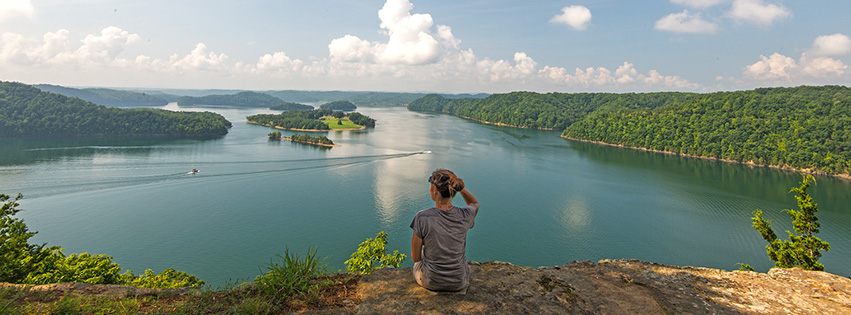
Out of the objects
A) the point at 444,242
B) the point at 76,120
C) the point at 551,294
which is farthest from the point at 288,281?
the point at 76,120

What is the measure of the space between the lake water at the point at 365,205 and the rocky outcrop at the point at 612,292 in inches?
576

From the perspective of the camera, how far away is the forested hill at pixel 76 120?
2987 inches

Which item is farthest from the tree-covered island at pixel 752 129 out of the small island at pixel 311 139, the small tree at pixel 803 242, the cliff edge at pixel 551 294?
the cliff edge at pixel 551 294

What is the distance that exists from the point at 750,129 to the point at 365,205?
78168 millimetres

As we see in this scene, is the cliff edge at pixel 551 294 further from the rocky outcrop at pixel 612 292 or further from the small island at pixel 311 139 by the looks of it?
the small island at pixel 311 139

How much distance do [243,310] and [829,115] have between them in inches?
3920

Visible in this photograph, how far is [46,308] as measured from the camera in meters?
3.59

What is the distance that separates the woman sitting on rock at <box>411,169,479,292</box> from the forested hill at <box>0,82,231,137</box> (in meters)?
95.6

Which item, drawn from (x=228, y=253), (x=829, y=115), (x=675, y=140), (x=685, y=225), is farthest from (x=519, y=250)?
(x=829, y=115)

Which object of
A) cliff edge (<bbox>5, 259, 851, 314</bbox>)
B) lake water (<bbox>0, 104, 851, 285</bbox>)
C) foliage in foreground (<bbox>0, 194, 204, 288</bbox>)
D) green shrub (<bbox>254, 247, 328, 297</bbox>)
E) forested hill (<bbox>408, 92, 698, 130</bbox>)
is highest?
forested hill (<bbox>408, 92, 698, 130</bbox>)

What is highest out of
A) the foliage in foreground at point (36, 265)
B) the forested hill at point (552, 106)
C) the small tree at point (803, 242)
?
the forested hill at point (552, 106)

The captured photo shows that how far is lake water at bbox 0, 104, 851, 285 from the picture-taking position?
2547cm

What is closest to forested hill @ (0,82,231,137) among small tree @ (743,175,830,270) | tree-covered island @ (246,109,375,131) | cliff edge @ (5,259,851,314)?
tree-covered island @ (246,109,375,131)

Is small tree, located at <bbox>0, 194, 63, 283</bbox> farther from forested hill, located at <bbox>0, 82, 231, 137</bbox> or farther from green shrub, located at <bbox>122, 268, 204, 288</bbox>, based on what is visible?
forested hill, located at <bbox>0, 82, 231, 137</bbox>
